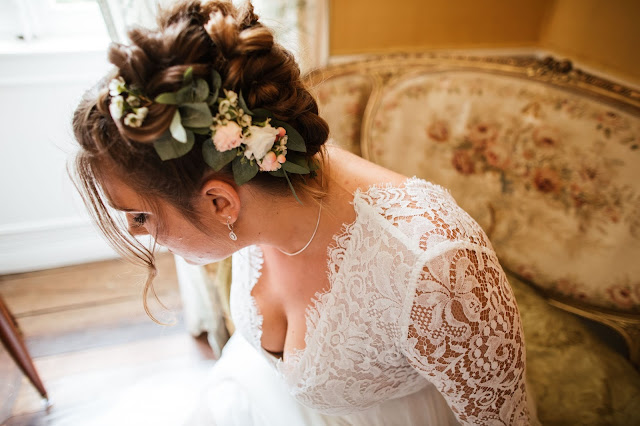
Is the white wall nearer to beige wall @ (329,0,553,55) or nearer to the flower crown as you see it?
beige wall @ (329,0,553,55)

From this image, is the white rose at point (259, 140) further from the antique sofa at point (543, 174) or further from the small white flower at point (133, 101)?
the antique sofa at point (543, 174)

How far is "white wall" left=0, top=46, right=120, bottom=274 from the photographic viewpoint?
70.2 inches

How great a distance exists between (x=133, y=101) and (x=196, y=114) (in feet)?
0.31

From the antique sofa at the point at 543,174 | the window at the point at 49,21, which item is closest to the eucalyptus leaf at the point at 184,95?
the antique sofa at the point at 543,174

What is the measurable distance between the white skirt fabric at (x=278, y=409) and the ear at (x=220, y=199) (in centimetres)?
52

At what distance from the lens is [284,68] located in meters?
0.65

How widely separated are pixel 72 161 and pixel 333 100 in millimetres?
986

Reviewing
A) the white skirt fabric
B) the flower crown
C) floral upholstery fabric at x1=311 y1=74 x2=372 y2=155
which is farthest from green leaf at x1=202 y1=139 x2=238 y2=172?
floral upholstery fabric at x1=311 y1=74 x2=372 y2=155

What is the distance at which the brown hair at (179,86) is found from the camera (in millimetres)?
580

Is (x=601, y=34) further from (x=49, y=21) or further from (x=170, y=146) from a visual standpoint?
(x=49, y=21)

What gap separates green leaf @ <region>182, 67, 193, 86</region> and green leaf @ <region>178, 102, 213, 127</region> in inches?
1.2

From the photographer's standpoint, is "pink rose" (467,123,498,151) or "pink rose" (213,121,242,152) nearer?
"pink rose" (213,121,242,152)

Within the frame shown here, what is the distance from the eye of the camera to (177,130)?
569mm

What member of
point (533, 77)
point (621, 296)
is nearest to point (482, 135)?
point (533, 77)
